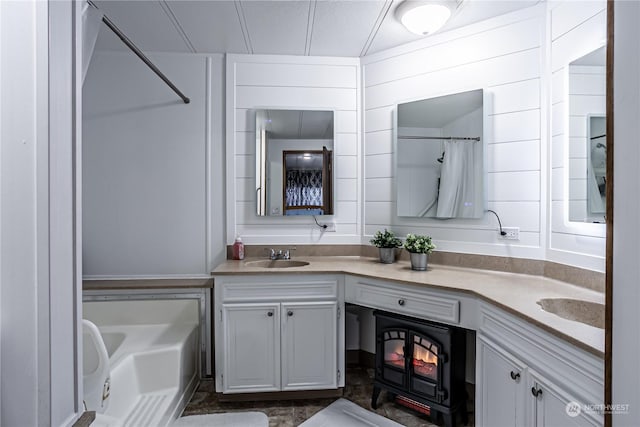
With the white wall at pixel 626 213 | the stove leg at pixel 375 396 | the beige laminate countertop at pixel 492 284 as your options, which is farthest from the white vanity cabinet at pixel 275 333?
the white wall at pixel 626 213

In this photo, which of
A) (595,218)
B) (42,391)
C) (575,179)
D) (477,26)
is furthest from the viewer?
(477,26)

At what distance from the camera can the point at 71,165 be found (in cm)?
73

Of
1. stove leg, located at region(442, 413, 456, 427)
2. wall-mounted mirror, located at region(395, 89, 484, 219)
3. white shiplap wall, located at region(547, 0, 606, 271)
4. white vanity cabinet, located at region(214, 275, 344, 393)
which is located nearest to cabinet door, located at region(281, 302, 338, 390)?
white vanity cabinet, located at region(214, 275, 344, 393)

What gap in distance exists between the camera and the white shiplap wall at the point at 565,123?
1596mm

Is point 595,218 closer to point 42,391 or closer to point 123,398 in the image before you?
point 42,391

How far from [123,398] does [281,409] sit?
2.96 ft

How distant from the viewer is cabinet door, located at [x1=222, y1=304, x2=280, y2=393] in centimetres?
212

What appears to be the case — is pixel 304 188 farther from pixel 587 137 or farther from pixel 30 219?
pixel 30 219

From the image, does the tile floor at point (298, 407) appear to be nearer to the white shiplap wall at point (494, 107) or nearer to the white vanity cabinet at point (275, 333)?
the white vanity cabinet at point (275, 333)

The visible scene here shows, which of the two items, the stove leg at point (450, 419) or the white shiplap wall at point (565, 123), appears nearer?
the white shiplap wall at point (565, 123)

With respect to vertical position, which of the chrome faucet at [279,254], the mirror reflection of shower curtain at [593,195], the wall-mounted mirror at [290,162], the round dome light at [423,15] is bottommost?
the chrome faucet at [279,254]

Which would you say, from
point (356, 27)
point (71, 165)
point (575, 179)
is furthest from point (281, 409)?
point (356, 27)

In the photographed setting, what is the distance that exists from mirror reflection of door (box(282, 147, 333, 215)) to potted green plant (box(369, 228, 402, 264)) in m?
0.48

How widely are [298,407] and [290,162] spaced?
1.69m
